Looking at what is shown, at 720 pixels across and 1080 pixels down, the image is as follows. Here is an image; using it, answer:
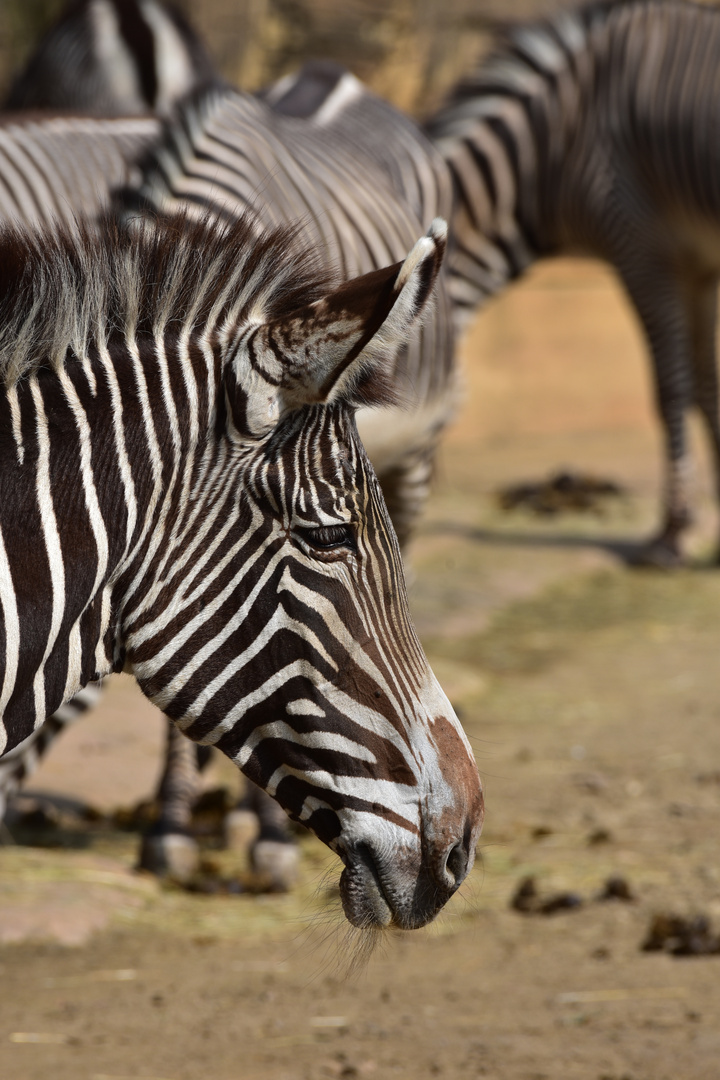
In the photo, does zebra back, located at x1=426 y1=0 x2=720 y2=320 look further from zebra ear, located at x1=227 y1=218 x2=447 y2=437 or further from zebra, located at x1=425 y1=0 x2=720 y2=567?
zebra ear, located at x1=227 y1=218 x2=447 y2=437

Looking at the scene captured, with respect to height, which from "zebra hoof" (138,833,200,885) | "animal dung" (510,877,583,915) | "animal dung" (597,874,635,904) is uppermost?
"animal dung" (597,874,635,904)

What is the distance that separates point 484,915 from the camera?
4.43m

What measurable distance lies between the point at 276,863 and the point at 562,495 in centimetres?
721

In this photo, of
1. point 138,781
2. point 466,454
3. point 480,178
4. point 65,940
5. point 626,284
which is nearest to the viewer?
point 65,940

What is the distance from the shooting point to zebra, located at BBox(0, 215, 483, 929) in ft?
6.86

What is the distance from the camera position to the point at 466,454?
14.0 metres

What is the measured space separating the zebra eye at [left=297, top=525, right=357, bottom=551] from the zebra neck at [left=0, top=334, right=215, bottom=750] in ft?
0.71

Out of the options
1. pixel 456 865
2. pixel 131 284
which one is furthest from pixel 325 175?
pixel 456 865

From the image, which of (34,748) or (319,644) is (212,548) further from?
(34,748)

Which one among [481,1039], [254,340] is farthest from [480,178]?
[254,340]

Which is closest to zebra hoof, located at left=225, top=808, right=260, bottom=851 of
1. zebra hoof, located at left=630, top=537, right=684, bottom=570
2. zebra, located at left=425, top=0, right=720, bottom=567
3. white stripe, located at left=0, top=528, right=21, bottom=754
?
white stripe, located at left=0, top=528, right=21, bottom=754

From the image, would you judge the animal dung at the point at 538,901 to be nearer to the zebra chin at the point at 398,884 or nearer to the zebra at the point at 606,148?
the zebra chin at the point at 398,884

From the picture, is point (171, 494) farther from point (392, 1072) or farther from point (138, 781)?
point (138, 781)

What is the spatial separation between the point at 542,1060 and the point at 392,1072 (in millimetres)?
397
